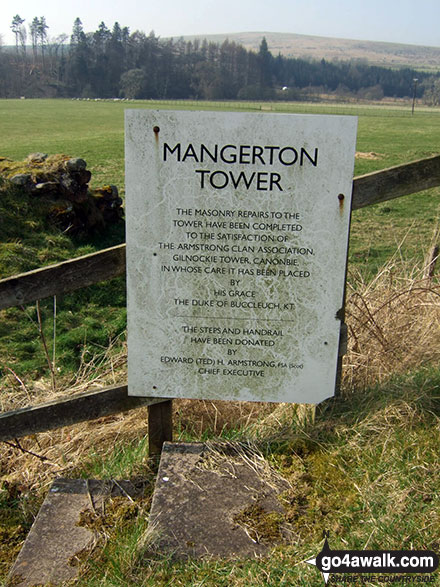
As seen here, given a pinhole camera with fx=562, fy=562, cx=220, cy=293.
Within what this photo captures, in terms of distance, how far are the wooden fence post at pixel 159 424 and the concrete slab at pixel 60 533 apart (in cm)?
32

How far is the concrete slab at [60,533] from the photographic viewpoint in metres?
2.54

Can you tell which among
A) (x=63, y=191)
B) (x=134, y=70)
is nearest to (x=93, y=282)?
(x=63, y=191)

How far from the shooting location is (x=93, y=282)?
3115 mm

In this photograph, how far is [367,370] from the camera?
390cm

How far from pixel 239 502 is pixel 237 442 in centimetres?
49

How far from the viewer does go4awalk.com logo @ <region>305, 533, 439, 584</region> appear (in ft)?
7.57

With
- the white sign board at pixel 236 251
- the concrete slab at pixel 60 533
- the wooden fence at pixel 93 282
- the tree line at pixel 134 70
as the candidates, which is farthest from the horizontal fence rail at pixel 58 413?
the tree line at pixel 134 70

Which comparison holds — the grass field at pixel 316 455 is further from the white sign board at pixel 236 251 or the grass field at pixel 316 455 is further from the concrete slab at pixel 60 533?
the white sign board at pixel 236 251

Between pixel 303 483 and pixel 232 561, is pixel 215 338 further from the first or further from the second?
pixel 232 561

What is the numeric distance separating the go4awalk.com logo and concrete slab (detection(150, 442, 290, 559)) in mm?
319

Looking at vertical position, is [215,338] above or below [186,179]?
Result: below

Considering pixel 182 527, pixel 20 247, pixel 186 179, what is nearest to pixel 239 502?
pixel 182 527

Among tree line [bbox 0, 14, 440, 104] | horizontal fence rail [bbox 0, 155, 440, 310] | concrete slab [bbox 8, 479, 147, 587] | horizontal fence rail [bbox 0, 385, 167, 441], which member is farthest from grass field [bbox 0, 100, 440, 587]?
tree line [bbox 0, 14, 440, 104]

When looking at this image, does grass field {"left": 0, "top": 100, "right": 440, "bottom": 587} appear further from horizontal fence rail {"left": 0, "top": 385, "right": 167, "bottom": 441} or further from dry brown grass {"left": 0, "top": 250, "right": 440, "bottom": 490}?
horizontal fence rail {"left": 0, "top": 385, "right": 167, "bottom": 441}
